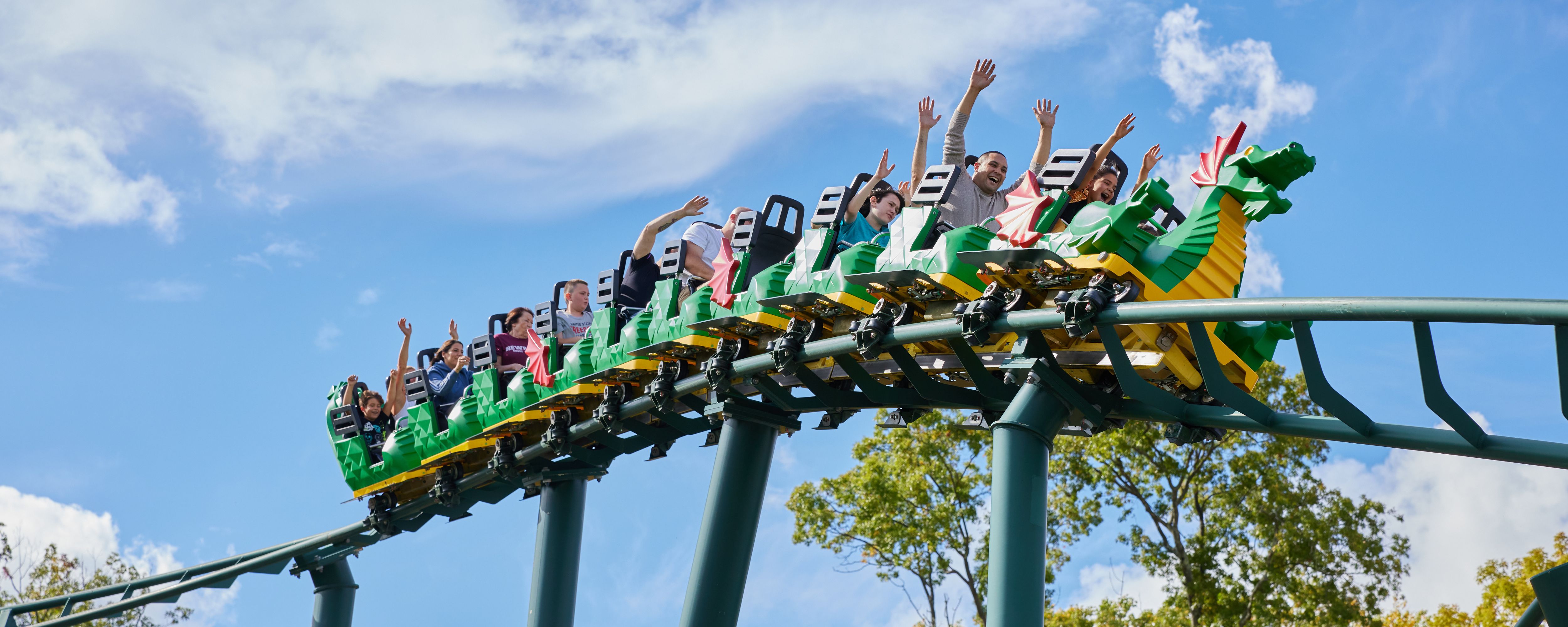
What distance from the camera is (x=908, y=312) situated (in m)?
6.67

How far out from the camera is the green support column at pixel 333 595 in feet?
41.4

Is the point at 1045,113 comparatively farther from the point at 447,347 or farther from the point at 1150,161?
the point at 447,347

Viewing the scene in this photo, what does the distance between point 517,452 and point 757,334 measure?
3204 millimetres

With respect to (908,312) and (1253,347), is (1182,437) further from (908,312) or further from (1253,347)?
(908,312)

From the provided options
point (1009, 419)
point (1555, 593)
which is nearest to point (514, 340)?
point (1009, 419)

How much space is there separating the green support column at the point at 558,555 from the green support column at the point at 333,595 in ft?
10.4

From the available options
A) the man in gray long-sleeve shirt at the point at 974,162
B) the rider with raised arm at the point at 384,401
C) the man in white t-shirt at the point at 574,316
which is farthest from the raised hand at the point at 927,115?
the rider with raised arm at the point at 384,401

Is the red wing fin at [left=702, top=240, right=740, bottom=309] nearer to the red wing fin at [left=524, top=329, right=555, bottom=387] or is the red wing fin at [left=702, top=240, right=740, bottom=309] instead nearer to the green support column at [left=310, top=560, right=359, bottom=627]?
the red wing fin at [left=524, top=329, right=555, bottom=387]

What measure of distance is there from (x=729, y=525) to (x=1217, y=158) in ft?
11.2

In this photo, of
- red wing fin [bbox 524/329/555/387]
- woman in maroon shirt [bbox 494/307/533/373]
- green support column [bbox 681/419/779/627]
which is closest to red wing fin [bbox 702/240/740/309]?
green support column [bbox 681/419/779/627]

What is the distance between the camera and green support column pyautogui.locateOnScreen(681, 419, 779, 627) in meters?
7.77

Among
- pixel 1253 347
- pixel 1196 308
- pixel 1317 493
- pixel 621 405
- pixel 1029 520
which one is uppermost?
pixel 1317 493

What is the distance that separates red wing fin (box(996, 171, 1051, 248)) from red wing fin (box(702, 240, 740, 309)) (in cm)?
186

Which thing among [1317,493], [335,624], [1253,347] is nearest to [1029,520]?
[1253,347]
